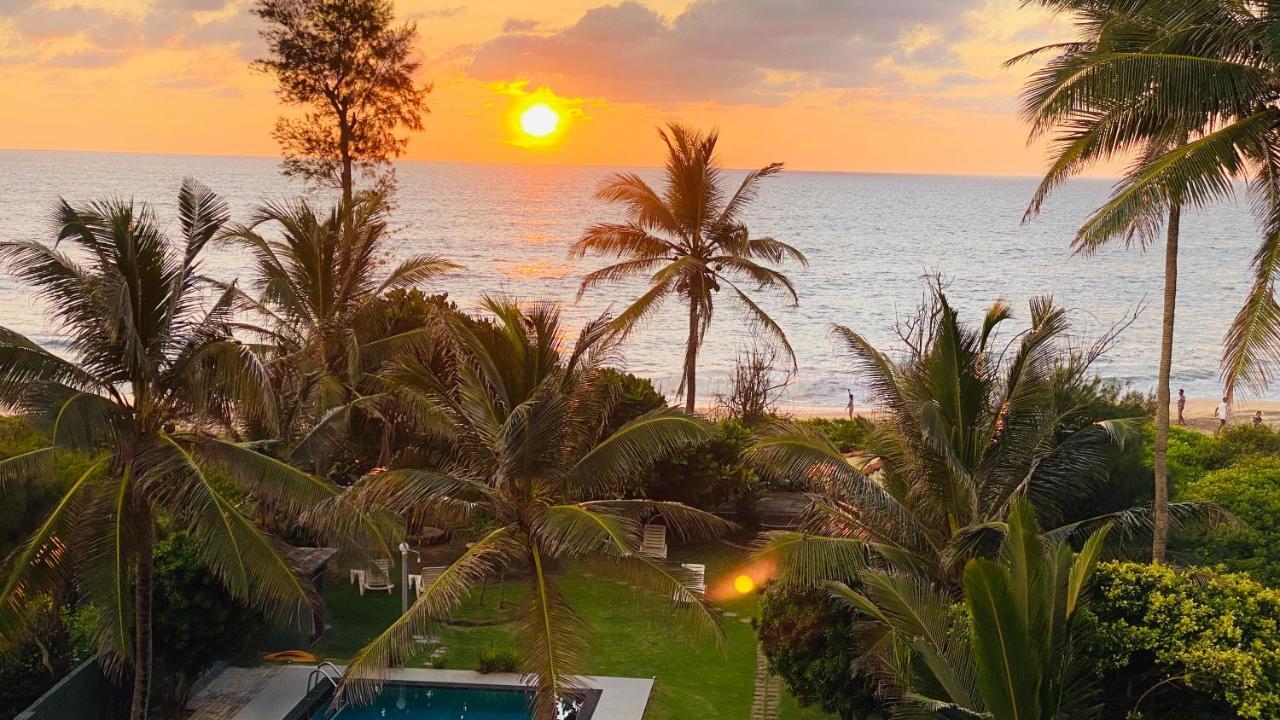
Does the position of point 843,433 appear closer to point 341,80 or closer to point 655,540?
point 655,540

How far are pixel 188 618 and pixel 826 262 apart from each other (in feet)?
267

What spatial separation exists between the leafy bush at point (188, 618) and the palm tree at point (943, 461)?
21.5ft

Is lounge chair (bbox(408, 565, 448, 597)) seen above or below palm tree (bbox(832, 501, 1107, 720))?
below

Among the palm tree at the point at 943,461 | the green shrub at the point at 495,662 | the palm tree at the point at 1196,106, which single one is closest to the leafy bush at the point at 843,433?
the palm tree at the point at 943,461

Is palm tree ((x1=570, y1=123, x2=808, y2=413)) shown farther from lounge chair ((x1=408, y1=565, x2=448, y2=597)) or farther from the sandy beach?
the sandy beach

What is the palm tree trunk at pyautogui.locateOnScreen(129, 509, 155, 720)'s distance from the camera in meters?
11.7

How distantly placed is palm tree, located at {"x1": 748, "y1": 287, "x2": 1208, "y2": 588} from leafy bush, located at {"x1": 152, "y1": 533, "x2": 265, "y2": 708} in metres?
6.57

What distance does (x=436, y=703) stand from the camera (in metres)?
13.8

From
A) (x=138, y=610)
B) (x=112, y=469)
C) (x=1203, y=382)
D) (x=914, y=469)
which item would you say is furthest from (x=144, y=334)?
(x=1203, y=382)

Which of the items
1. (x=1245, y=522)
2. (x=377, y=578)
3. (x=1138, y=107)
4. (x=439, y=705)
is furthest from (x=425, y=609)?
(x=1245, y=522)

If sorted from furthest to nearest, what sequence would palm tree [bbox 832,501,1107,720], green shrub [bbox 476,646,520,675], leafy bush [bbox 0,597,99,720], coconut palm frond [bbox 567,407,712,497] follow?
green shrub [bbox 476,646,520,675] < leafy bush [bbox 0,597,99,720] < coconut palm frond [bbox 567,407,712,497] < palm tree [bbox 832,501,1107,720]

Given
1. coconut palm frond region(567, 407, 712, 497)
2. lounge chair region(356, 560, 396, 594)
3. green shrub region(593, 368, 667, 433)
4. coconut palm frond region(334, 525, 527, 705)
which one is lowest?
lounge chair region(356, 560, 396, 594)

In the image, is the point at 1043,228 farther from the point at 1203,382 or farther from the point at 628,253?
the point at 628,253

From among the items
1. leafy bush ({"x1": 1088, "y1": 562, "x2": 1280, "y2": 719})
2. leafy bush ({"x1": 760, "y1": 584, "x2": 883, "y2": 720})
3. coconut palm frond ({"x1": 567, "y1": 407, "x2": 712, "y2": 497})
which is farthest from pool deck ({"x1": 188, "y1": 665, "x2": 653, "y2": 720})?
leafy bush ({"x1": 1088, "y1": 562, "x2": 1280, "y2": 719})
